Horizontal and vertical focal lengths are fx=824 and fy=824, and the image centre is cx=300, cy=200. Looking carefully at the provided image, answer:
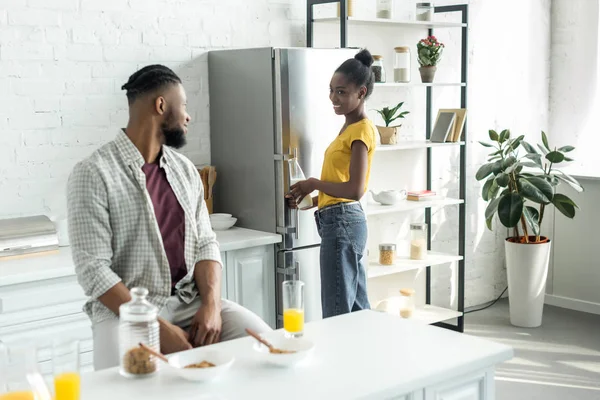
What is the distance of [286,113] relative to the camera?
3.87 meters

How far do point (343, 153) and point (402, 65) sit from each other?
54.8 inches

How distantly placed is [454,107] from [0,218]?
2992mm

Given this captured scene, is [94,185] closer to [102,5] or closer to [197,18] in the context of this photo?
[102,5]

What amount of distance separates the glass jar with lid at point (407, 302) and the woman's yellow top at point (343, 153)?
5.00ft

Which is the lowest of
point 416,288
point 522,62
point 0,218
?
point 416,288

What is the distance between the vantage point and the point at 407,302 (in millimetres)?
4957

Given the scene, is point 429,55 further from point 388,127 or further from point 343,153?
point 343,153

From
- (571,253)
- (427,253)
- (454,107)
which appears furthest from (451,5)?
(571,253)

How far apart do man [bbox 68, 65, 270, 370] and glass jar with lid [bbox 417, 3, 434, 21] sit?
2543 mm

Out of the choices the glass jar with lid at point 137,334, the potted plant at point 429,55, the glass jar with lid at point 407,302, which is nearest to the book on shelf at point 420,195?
the glass jar with lid at point 407,302

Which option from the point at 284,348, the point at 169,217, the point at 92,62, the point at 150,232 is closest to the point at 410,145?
the point at 92,62

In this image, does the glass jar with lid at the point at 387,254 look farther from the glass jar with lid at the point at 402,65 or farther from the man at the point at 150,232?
the man at the point at 150,232

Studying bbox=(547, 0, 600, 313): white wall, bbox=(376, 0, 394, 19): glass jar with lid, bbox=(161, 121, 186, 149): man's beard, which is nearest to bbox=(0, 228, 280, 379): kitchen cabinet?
bbox=(161, 121, 186, 149): man's beard

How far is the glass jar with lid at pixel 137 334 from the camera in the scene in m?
1.94
